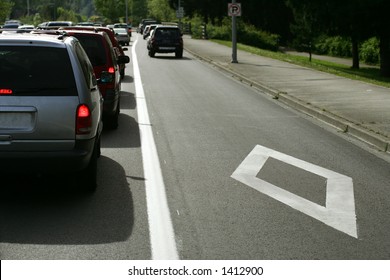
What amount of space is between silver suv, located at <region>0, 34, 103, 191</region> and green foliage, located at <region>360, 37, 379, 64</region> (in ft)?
189

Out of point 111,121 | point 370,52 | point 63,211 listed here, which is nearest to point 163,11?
point 370,52

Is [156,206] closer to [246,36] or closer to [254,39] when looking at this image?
[246,36]

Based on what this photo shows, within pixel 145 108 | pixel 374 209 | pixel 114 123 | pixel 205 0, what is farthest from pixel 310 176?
pixel 205 0

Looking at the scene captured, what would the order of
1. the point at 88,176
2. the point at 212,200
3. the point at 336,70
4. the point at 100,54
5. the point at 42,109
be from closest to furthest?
1. the point at 42,109
2. the point at 212,200
3. the point at 88,176
4. the point at 100,54
5. the point at 336,70

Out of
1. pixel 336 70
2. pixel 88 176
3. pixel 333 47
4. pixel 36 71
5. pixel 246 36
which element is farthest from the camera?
pixel 333 47

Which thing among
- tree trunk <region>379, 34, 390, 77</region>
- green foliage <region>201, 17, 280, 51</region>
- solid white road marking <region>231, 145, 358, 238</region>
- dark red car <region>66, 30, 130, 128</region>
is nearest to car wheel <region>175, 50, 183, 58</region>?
tree trunk <region>379, 34, 390, 77</region>

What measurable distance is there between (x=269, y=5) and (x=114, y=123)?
75.2 m

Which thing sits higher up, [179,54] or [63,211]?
[63,211]

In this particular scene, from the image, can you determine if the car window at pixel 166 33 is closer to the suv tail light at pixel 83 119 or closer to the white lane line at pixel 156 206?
the white lane line at pixel 156 206

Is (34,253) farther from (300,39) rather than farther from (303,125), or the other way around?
(300,39)

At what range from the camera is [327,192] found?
8531 mm

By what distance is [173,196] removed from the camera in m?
8.16

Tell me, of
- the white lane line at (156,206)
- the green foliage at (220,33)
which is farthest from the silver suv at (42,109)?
the green foliage at (220,33)

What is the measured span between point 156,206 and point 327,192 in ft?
6.78
